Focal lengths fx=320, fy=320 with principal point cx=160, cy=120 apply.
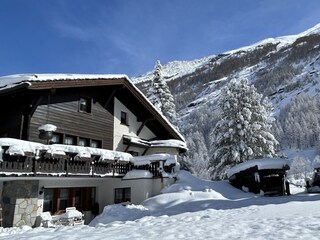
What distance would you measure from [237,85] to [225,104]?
6.84 feet

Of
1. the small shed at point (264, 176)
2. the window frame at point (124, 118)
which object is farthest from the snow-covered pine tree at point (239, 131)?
the window frame at point (124, 118)

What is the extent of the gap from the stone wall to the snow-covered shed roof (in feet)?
14.0

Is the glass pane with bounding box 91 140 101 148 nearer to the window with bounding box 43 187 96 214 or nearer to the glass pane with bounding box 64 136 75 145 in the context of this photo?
the glass pane with bounding box 64 136 75 145

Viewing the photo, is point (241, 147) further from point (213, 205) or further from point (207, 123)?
point (207, 123)

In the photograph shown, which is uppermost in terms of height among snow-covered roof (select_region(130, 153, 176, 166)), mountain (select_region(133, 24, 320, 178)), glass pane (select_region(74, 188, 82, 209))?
mountain (select_region(133, 24, 320, 178))

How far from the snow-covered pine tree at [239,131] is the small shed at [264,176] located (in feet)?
17.7

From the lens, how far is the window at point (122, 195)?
1884cm

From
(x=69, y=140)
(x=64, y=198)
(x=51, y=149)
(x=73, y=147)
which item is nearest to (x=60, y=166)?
(x=51, y=149)

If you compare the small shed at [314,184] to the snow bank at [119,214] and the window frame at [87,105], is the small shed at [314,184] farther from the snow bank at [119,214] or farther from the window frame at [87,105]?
the window frame at [87,105]

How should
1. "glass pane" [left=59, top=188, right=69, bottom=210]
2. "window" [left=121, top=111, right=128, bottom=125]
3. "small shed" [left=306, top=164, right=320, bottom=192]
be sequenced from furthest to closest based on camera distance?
1. "window" [left=121, top=111, right=128, bottom=125]
2. "small shed" [left=306, top=164, right=320, bottom=192]
3. "glass pane" [left=59, top=188, right=69, bottom=210]

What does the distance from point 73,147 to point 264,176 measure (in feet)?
37.9

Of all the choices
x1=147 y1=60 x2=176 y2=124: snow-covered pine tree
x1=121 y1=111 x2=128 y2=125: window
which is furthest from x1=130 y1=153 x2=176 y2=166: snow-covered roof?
x1=147 y1=60 x2=176 y2=124: snow-covered pine tree

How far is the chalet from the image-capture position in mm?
13359

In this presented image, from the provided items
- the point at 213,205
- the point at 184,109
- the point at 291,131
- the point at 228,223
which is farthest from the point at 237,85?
the point at 184,109
